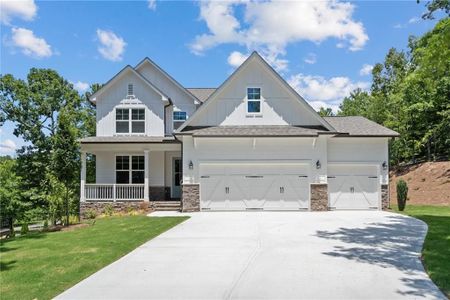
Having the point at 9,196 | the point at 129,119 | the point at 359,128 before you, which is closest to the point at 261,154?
the point at 359,128

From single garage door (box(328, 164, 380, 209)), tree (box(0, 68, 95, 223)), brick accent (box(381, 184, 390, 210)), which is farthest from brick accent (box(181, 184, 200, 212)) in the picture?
tree (box(0, 68, 95, 223))

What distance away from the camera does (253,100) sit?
19578mm

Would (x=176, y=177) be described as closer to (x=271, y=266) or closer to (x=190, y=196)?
(x=190, y=196)

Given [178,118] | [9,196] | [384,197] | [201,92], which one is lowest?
[384,197]

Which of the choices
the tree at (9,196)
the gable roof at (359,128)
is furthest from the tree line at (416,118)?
the tree at (9,196)

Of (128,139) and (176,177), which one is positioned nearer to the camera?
(128,139)

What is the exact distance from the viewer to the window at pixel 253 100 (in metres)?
19.6

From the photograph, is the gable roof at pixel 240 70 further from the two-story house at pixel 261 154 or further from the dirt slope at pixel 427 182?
the dirt slope at pixel 427 182

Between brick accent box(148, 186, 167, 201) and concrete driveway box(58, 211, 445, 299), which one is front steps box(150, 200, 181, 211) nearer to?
brick accent box(148, 186, 167, 201)

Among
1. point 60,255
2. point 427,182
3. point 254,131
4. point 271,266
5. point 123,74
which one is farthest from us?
point 427,182

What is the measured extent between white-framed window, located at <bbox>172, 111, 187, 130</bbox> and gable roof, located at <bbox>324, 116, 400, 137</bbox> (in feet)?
29.1

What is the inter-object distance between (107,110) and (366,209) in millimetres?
15420

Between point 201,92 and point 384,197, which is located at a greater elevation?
point 201,92

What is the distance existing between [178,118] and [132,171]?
4.18m
